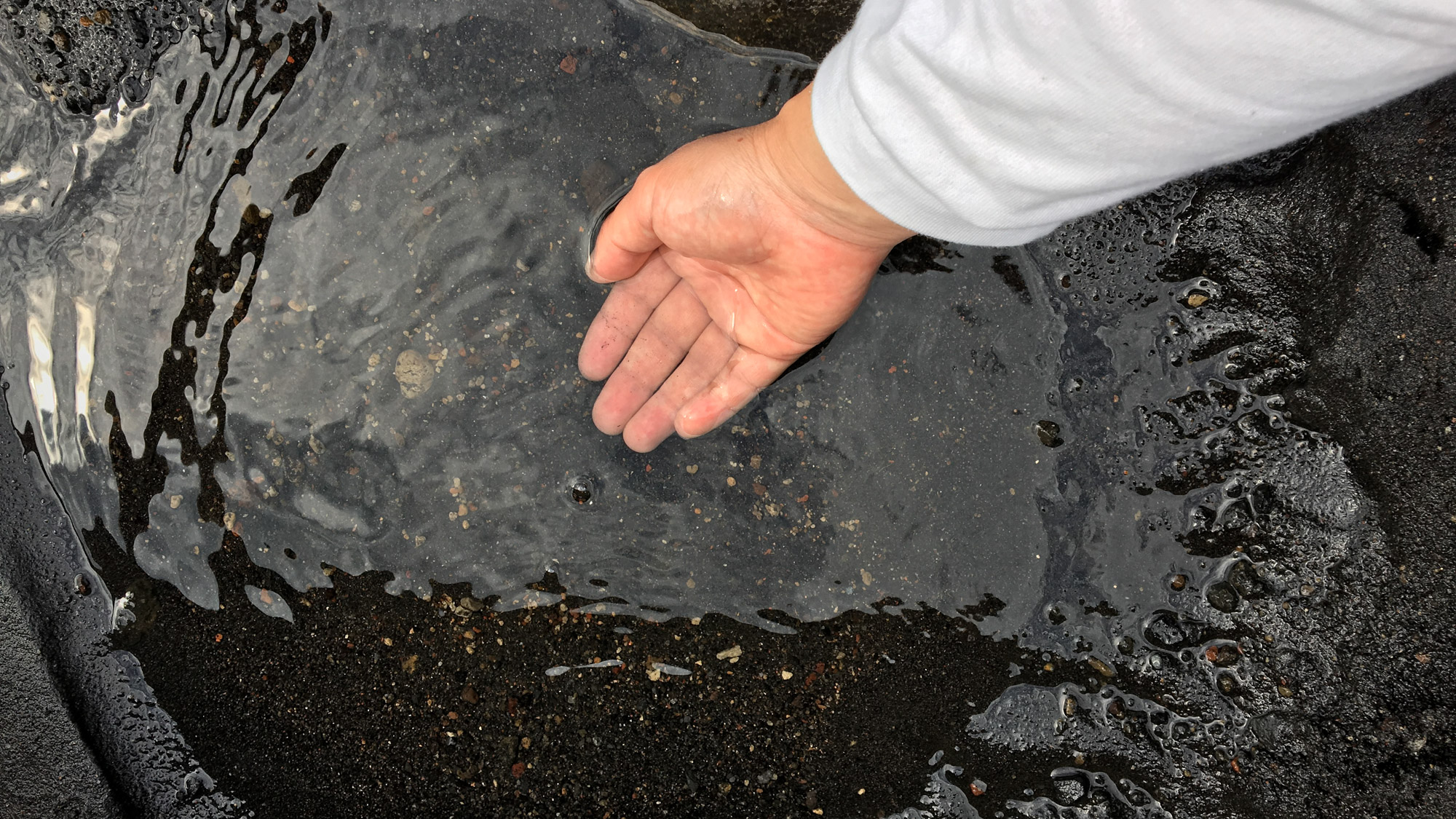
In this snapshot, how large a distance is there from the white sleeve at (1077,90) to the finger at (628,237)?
534 mm

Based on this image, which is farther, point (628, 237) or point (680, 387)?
point (680, 387)

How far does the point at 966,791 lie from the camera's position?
1.93m

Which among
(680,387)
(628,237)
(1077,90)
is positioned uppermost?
(1077,90)

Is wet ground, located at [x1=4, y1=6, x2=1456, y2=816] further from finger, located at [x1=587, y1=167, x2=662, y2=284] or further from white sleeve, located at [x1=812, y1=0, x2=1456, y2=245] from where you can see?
white sleeve, located at [x1=812, y1=0, x2=1456, y2=245]

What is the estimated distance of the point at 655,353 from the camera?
192 cm

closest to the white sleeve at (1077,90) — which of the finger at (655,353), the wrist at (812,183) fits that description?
the wrist at (812,183)

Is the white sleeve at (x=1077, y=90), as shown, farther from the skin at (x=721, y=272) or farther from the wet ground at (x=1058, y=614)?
the wet ground at (x=1058, y=614)

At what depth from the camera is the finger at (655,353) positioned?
191 centimetres

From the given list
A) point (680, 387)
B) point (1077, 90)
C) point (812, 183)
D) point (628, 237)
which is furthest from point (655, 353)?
point (1077, 90)

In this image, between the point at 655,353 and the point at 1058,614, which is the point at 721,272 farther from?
the point at 1058,614

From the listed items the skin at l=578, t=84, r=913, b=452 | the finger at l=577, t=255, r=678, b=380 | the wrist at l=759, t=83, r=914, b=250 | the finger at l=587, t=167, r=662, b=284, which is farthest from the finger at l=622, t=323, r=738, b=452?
the wrist at l=759, t=83, r=914, b=250

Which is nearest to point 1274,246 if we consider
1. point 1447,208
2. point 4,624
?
point 1447,208

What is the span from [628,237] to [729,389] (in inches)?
18.0

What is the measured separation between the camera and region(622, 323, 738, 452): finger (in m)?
1.92
